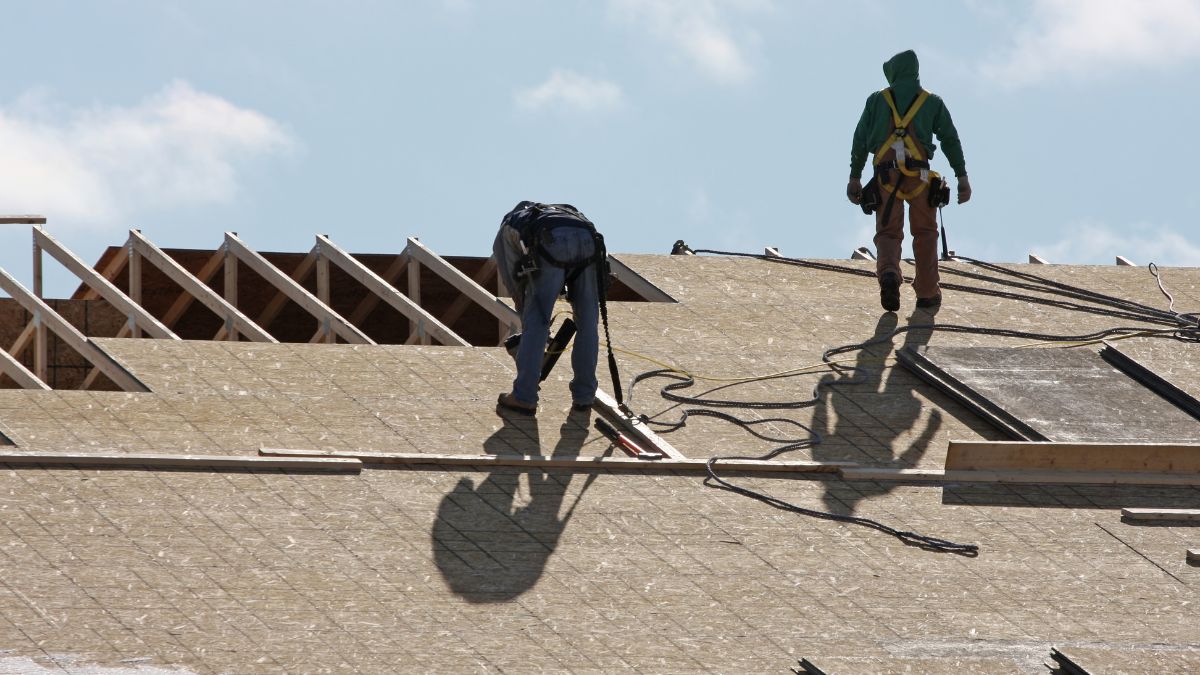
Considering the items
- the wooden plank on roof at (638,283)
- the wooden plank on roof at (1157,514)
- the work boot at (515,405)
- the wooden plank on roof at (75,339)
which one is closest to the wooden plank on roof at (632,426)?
the work boot at (515,405)

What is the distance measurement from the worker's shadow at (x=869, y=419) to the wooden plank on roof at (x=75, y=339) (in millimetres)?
3447

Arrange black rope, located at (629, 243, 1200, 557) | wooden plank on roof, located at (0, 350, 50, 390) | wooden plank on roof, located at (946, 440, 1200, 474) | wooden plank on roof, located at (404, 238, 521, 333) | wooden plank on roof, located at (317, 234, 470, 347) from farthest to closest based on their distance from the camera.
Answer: wooden plank on roof, located at (404, 238, 521, 333), wooden plank on roof, located at (317, 234, 470, 347), wooden plank on roof, located at (0, 350, 50, 390), wooden plank on roof, located at (946, 440, 1200, 474), black rope, located at (629, 243, 1200, 557)

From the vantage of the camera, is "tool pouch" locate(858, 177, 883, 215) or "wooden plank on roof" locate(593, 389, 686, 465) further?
"tool pouch" locate(858, 177, 883, 215)

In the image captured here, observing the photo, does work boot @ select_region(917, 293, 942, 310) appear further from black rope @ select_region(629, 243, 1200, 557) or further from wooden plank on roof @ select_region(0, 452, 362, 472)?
wooden plank on roof @ select_region(0, 452, 362, 472)

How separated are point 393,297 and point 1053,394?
400cm

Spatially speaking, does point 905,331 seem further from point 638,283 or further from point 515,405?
point 515,405

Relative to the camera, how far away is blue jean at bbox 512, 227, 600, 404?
8.75m

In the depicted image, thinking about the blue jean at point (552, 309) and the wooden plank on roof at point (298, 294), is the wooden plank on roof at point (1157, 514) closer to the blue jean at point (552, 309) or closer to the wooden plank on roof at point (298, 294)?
the blue jean at point (552, 309)

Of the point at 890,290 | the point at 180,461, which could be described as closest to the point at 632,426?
the point at 180,461

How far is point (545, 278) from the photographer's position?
877 cm

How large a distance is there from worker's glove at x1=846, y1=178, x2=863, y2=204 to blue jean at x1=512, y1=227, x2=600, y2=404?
295 centimetres

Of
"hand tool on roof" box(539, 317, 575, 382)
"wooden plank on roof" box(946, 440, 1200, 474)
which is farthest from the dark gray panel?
"hand tool on roof" box(539, 317, 575, 382)

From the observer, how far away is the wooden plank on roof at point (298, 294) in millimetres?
10648

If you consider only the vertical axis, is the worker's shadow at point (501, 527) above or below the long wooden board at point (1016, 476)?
Result: below
